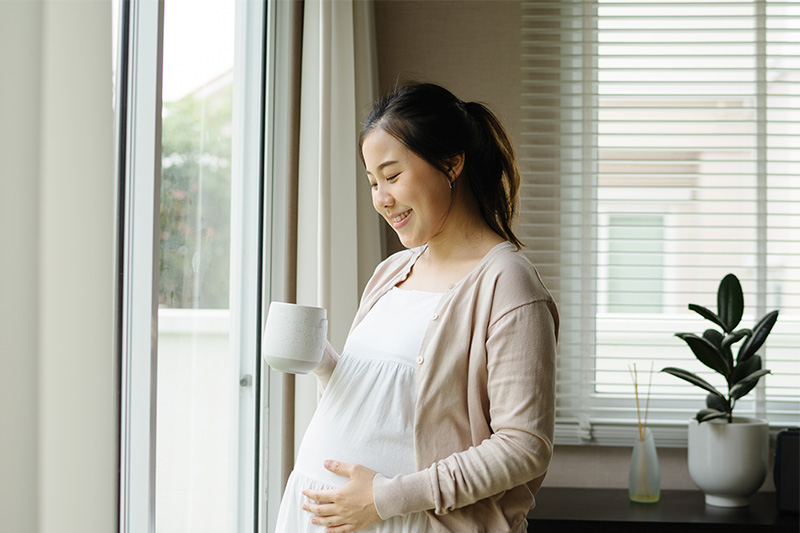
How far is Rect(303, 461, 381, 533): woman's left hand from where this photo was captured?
1053mm

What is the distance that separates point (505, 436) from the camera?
3.31 ft

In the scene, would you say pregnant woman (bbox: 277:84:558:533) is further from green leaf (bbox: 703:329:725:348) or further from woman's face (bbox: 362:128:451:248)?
green leaf (bbox: 703:329:725:348)

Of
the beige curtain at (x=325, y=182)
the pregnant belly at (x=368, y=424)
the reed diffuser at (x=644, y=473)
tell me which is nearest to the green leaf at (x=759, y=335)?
the reed diffuser at (x=644, y=473)

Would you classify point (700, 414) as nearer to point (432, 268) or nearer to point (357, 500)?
point (432, 268)

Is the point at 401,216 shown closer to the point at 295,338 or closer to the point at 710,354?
the point at 295,338

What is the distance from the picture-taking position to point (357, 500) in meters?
1.06

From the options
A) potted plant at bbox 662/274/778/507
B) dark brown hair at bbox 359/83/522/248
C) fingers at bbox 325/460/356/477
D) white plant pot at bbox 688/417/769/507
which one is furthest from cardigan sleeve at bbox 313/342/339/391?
white plant pot at bbox 688/417/769/507

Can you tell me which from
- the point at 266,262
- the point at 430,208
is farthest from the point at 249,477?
the point at 430,208

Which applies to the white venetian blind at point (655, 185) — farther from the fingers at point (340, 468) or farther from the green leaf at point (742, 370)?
the fingers at point (340, 468)

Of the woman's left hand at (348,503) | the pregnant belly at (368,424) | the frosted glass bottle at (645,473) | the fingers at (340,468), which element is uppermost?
the pregnant belly at (368,424)

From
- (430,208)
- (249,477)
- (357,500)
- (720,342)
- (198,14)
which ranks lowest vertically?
(249,477)

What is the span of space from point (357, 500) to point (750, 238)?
1922 millimetres

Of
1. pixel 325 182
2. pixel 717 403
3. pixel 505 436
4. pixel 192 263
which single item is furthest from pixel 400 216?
pixel 717 403

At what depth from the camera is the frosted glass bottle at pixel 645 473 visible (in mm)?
2213
